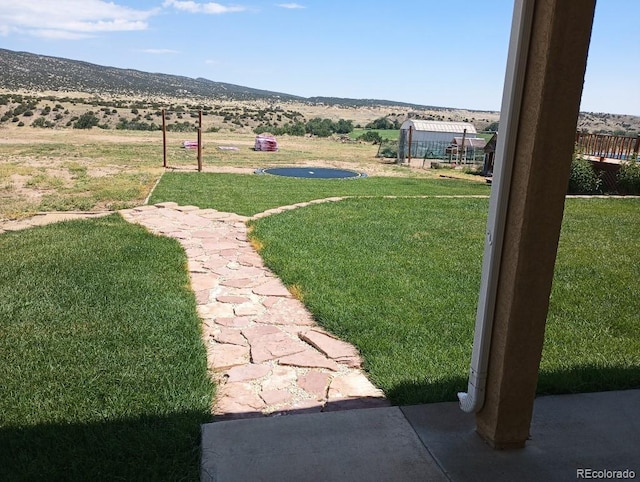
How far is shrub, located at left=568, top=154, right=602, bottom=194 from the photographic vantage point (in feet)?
40.7

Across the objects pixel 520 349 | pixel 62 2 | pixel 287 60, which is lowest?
pixel 520 349

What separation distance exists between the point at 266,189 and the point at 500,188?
9200 millimetres

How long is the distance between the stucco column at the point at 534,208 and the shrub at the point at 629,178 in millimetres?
11771

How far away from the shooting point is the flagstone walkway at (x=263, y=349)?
9.21 feet

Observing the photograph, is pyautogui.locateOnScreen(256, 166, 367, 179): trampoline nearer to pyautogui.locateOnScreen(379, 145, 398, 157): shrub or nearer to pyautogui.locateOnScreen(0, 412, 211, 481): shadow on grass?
pyautogui.locateOnScreen(379, 145, 398, 157): shrub

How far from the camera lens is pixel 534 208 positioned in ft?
6.61

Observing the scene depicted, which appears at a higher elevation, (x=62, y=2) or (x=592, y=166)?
(x=62, y=2)

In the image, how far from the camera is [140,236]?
6273 mm

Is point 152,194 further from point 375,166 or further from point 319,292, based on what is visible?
point 375,166

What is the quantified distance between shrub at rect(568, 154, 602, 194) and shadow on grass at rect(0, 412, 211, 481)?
12.3 metres

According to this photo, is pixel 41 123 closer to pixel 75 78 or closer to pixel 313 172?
pixel 313 172

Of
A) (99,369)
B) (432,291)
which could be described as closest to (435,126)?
(432,291)

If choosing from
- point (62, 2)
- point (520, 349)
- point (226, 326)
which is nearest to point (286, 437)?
point (520, 349)

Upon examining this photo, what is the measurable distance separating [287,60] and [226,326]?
60.7 meters
